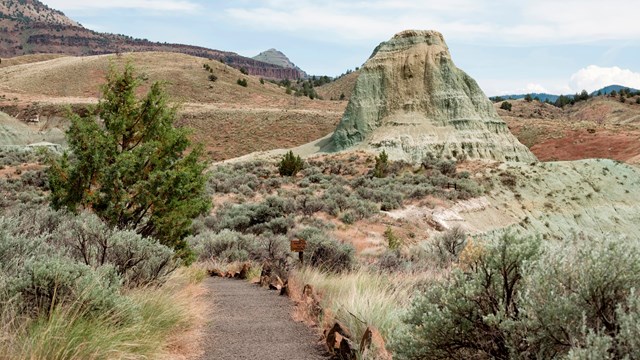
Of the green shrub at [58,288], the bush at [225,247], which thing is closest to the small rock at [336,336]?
the green shrub at [58,288]

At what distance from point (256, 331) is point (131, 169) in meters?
4.52

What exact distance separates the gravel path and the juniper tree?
1993mm

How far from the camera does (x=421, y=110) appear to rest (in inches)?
1886

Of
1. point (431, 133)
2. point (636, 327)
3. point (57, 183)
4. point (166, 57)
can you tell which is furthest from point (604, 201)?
point (166, 57)

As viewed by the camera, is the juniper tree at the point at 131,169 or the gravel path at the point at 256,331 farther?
the juniper tree at the point at 131,169

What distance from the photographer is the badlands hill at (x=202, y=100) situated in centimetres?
7631

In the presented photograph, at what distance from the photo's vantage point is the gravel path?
6.40 m

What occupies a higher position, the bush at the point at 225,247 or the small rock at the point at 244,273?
the small rock at the point at 244,273

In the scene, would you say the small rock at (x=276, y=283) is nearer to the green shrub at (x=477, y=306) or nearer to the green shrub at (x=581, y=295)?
the green shrub at (x=477, y=306)

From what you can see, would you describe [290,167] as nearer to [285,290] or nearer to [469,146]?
[469,146]

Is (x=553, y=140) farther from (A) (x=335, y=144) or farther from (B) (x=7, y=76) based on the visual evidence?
(B) (x=7, y=76)

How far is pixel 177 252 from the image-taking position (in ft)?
36.8

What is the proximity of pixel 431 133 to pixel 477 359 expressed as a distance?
43169 mm

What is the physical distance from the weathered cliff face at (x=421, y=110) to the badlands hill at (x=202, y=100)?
20.3 meters
